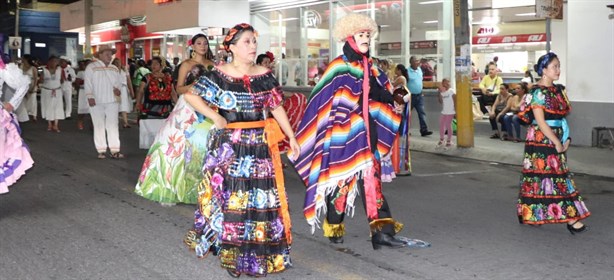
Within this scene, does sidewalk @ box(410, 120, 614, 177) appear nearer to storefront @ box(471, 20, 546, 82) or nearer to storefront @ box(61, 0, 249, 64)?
storefront @ box(471, 20, 546, 82)

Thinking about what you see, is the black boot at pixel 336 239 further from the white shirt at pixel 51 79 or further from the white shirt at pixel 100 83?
the white shirt at pixel 51 79

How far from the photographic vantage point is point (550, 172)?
740 centimetres

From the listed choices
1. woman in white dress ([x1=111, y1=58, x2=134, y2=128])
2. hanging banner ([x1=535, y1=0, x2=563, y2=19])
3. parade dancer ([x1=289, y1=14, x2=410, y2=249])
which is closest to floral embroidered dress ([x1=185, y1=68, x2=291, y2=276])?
parade dancer ([x1=289, y1=14, x2=410, y2=249])

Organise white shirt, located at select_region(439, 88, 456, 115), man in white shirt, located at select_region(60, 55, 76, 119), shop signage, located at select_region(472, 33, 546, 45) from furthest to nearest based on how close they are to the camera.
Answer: shop signage, located at select_region(472, 33, 546, 45), man in white shirt, located at select_region(60, 55, 76, 119), white shirt, located at select_region(439, 88, 456, 115)

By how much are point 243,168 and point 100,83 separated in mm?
7756

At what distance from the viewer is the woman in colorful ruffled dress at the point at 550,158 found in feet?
24.1

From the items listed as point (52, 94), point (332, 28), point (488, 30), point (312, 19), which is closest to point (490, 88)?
point (488, 30)

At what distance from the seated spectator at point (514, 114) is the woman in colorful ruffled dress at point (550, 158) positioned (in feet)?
28.6

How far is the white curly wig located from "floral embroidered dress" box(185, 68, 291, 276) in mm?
890

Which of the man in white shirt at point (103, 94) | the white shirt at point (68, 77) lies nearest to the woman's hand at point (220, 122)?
the man in white shirt at point (103, 94)

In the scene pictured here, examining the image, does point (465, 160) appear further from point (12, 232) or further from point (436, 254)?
point (12, 232)

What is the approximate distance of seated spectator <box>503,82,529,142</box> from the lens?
1605 centimetres

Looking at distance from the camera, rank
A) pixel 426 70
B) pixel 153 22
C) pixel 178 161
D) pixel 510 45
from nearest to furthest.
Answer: pixel 178 161 → pixel 426 70 → pixel 510 45 → pixel 153 22

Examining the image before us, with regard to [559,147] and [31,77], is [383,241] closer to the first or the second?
[559,147]
